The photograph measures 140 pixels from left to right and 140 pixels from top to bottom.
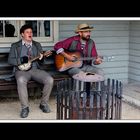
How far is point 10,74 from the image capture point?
5.73m

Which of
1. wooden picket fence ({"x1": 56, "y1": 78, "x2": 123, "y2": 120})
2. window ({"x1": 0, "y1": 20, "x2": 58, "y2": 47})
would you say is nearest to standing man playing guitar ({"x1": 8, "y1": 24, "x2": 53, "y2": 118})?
window ({"x1": 0, "y1": 20, "x2": 58, "y2": 47})

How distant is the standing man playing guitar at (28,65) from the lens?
5.35 metres

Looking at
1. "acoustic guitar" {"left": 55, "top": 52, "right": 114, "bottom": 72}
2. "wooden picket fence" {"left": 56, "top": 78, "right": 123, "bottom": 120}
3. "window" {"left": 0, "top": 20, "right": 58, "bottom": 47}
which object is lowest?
"wooden picket fence" {"left": 56, "top": 78, "right": 123, "bottom": 120}

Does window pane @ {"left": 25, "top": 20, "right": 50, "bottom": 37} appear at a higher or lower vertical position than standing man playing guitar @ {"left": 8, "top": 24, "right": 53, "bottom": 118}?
higher

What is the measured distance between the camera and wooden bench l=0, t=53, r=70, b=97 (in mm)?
5406

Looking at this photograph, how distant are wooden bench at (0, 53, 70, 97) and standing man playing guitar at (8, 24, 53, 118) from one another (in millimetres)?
145

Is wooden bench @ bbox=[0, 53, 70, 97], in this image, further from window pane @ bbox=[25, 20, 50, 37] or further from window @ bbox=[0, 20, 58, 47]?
window pane @ bbox=[25, 20, 50, 37]

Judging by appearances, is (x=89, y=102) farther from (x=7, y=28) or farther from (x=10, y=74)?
(x=7, y=28)

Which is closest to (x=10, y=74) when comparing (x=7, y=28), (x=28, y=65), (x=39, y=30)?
(x=28, y=65)

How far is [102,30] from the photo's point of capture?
22.4 feet

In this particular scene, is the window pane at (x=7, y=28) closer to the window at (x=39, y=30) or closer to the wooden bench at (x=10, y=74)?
the window at (x=39, y=30)

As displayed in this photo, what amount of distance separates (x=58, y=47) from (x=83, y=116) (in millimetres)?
2014

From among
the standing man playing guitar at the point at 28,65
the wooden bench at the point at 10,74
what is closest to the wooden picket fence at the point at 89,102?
the standing man playing guitar at the point at 28,65

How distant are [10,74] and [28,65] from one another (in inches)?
17.4
